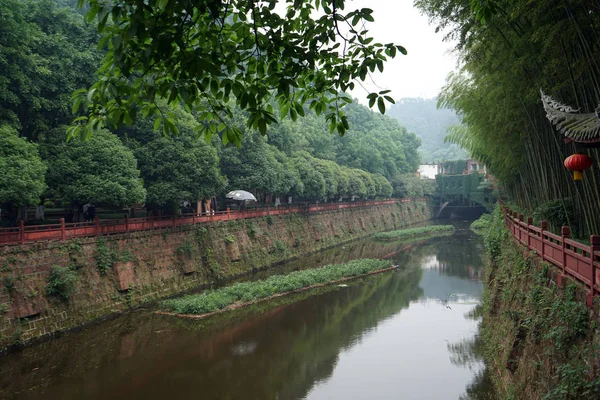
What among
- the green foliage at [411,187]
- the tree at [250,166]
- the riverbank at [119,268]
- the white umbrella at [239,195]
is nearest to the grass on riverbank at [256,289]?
the riverbank at [119,268]

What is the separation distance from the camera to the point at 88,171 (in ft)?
46.6

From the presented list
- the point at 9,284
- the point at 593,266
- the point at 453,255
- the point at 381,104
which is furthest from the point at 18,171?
the point at 453,255

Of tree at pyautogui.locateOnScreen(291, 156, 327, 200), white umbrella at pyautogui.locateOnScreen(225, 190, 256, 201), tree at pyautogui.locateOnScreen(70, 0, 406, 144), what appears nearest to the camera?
tree at pyautogui.locateOnScreen(70, 0, 406, 144)

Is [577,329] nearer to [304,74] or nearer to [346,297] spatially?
[304,74]

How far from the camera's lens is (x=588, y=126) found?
19.0 feet

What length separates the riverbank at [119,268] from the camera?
1171 centimetres

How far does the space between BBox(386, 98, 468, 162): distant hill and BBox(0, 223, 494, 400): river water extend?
76908 millimetres

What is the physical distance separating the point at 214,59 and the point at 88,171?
12.5m

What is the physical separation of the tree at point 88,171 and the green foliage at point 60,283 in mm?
2370

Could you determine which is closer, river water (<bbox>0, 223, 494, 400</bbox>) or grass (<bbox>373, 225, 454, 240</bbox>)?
river water (<bbox>0, 223, 494, 400</bbox>)

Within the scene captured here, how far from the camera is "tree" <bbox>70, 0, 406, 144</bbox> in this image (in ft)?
9.54

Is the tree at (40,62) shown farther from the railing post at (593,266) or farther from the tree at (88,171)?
the railing post at (593,266)

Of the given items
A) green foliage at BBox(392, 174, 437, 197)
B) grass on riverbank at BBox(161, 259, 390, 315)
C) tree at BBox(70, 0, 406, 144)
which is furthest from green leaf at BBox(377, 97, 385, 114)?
green foliage at BBox(392, 174, 437, 197)

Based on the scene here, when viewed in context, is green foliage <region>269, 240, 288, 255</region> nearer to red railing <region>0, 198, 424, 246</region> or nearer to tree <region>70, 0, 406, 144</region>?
red railing <region>0, 198, 424, 246</region>
